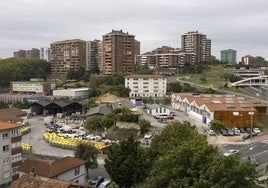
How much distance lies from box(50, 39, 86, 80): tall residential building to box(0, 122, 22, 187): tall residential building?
66.9 meters

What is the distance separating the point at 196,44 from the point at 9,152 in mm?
86322

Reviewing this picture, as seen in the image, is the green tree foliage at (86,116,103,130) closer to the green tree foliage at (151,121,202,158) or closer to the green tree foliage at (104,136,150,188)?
the green tree foliage at (151,121,202,158)

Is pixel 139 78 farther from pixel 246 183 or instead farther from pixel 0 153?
pixel 246 183

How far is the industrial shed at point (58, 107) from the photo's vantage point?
50250 mm

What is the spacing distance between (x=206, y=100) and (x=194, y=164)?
2817 cm

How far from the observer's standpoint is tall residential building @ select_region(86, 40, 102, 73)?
9356cm

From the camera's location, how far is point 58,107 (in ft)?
166

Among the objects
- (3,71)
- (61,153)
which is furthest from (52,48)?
(61,153)

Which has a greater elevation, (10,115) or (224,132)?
(10,115)

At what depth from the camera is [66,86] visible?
7419 cm

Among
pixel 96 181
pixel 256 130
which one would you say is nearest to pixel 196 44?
pixel 256 130

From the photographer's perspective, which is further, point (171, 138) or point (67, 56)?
point (67, 56)

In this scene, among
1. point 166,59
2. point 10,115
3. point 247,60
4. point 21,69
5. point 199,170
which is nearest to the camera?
point 199,170

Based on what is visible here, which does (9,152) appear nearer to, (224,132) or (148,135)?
(148,135)
